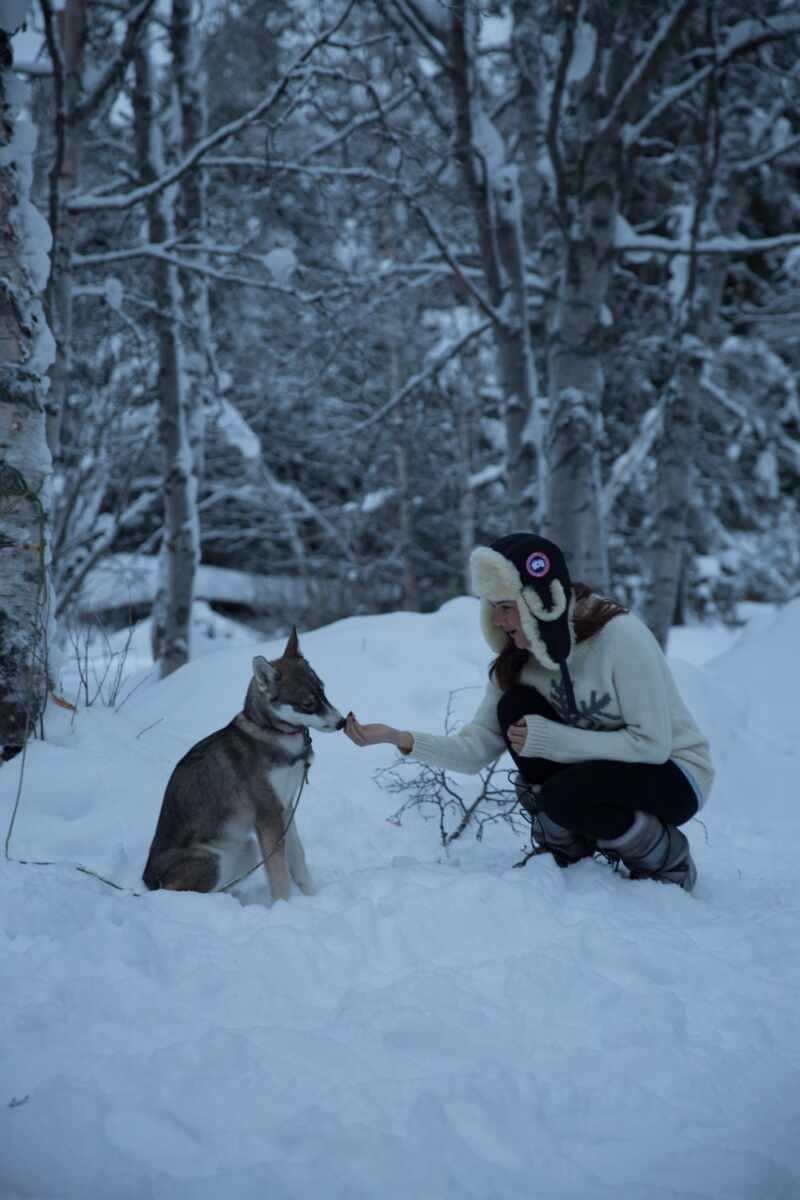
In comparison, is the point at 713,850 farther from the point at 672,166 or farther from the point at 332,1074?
the point at 672,166

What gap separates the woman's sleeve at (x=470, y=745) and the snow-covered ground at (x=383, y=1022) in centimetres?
45

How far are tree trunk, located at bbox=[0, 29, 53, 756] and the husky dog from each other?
3.10 feet

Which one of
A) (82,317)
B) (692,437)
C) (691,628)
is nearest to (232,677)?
(82,317)

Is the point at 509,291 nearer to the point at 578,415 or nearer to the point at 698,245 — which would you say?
the point at 578,415

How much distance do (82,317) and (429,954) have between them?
8.67 m

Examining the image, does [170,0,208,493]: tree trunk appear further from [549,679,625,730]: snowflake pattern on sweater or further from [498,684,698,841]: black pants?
[498,684,698,841]: black pants

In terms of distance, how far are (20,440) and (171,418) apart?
459cm

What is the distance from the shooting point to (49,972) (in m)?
2.23

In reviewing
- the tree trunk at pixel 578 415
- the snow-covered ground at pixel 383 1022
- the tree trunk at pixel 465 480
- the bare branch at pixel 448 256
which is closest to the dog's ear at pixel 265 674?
the snow-covered ground at pixel 383 1022

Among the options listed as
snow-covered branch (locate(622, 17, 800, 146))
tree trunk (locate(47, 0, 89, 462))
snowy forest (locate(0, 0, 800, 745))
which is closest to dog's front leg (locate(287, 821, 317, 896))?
snowy forest (locate(0, 0, 800, 745))

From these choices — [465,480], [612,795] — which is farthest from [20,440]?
[465,480]

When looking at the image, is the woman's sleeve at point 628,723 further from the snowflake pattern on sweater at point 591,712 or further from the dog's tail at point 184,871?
the dog's tail at point 184,871

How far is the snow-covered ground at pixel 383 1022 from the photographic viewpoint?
1.62m

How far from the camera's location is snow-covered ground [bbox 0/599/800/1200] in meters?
1.62
